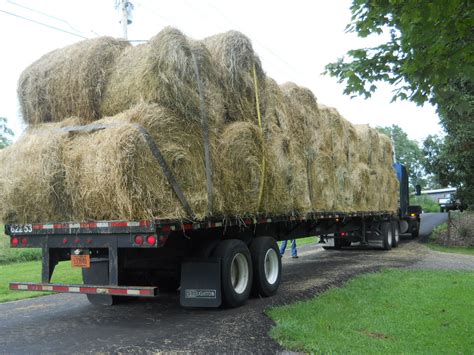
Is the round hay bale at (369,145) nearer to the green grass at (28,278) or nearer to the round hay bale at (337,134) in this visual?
the round hay bale at (337,134)

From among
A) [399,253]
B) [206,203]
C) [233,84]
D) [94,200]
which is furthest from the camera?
[399,253]

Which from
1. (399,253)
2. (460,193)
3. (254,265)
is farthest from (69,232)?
(460,193)

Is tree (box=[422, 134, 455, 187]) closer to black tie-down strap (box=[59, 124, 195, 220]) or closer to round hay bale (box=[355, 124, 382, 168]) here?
round hay bale (box=[355, 124, 382, 168])

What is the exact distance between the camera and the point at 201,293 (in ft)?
23.3

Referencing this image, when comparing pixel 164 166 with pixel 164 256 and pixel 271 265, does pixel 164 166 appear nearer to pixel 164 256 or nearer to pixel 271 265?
pixel 164 256

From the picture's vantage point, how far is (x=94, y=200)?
20.9 feet

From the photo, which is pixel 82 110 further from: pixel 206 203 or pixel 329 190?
pixel 329 190

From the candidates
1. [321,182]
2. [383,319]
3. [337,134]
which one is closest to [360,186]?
[337,134]

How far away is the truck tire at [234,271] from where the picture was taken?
7207 mm

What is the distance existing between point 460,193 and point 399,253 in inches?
286

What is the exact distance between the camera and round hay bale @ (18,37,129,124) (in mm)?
7402

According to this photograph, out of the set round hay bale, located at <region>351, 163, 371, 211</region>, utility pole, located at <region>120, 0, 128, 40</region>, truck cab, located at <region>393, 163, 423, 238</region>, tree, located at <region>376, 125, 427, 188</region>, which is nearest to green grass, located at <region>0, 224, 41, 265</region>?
utility pole, located at <region>120, 0, 128, 40</region>

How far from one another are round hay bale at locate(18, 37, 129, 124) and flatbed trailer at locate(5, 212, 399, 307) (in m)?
1.77

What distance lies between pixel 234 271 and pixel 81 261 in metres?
2.32
